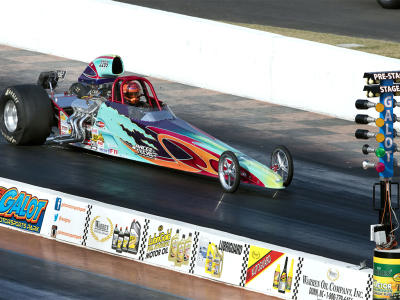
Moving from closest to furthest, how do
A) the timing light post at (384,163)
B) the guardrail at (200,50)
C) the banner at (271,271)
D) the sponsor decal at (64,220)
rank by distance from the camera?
1. the timing light post at (384,163)
2. the banner at (271,271)
3. the sponsor decal at (64,220)
4. the guardrail at (200,50)

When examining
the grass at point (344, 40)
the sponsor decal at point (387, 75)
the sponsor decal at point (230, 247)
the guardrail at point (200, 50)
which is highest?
the grass at point (344, 40)

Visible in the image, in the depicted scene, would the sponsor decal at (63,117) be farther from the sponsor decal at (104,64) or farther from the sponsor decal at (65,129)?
the sponsor decal at (104,64)

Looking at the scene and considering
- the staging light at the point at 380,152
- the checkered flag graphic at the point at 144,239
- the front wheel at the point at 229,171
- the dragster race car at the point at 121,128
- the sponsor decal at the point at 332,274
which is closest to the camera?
the staging light at the point at 380,152

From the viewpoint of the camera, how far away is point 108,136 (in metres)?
21.3

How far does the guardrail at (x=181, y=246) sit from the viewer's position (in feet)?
47.5

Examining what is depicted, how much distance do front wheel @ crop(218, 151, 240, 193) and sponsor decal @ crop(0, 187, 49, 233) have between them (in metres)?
3.36

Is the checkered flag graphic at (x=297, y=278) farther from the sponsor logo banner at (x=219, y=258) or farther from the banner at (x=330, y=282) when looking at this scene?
the sponsor logo banner at (x=219, y=258)

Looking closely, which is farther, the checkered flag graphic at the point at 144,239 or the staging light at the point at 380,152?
the checkered flag graphic at the point at 144,239

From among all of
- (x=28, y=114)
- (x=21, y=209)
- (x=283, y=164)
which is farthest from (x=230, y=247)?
(x=28, y=114)

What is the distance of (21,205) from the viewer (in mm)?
17469

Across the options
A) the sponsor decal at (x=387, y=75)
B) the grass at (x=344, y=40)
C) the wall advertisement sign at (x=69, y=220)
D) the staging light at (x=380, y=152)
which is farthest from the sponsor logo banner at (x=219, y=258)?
the grass at (x=344, y=40)

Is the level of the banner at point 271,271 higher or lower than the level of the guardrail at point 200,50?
lower

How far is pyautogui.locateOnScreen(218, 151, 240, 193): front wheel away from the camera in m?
19.0

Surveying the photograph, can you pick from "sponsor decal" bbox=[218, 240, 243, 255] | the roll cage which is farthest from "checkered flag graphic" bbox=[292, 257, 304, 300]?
the roll cage
